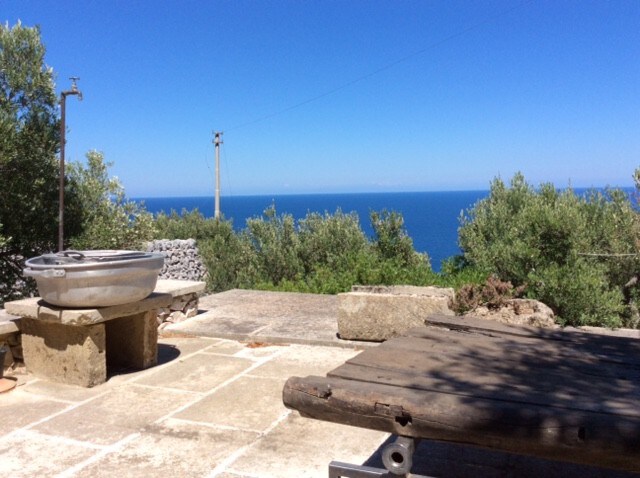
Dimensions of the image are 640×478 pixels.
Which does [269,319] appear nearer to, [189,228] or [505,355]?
[505,355]

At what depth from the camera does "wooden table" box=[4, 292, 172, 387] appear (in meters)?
4.18

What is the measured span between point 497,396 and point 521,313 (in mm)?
3891

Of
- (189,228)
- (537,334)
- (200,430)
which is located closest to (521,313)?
(537,334)

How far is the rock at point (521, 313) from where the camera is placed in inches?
210

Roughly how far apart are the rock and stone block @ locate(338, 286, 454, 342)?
0.37 meters

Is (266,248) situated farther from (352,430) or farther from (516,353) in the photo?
(516,353)

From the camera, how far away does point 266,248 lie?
42.0 feet

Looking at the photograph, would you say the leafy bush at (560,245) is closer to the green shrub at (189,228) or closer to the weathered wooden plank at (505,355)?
the weathered wooden plank at (505,355)

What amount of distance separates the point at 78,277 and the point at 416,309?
122 inches

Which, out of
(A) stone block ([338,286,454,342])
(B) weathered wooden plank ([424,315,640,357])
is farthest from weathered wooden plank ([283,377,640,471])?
(A) stone block ([338,286,454,342])

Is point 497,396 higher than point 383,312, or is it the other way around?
point 497,396

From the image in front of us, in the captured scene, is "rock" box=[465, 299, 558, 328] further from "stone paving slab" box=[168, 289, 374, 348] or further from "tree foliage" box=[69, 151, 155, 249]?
"tree foliage" box=[69, 151, 155, 249]

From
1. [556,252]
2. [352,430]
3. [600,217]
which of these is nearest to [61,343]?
[352,430]

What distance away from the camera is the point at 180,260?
13023 mm
